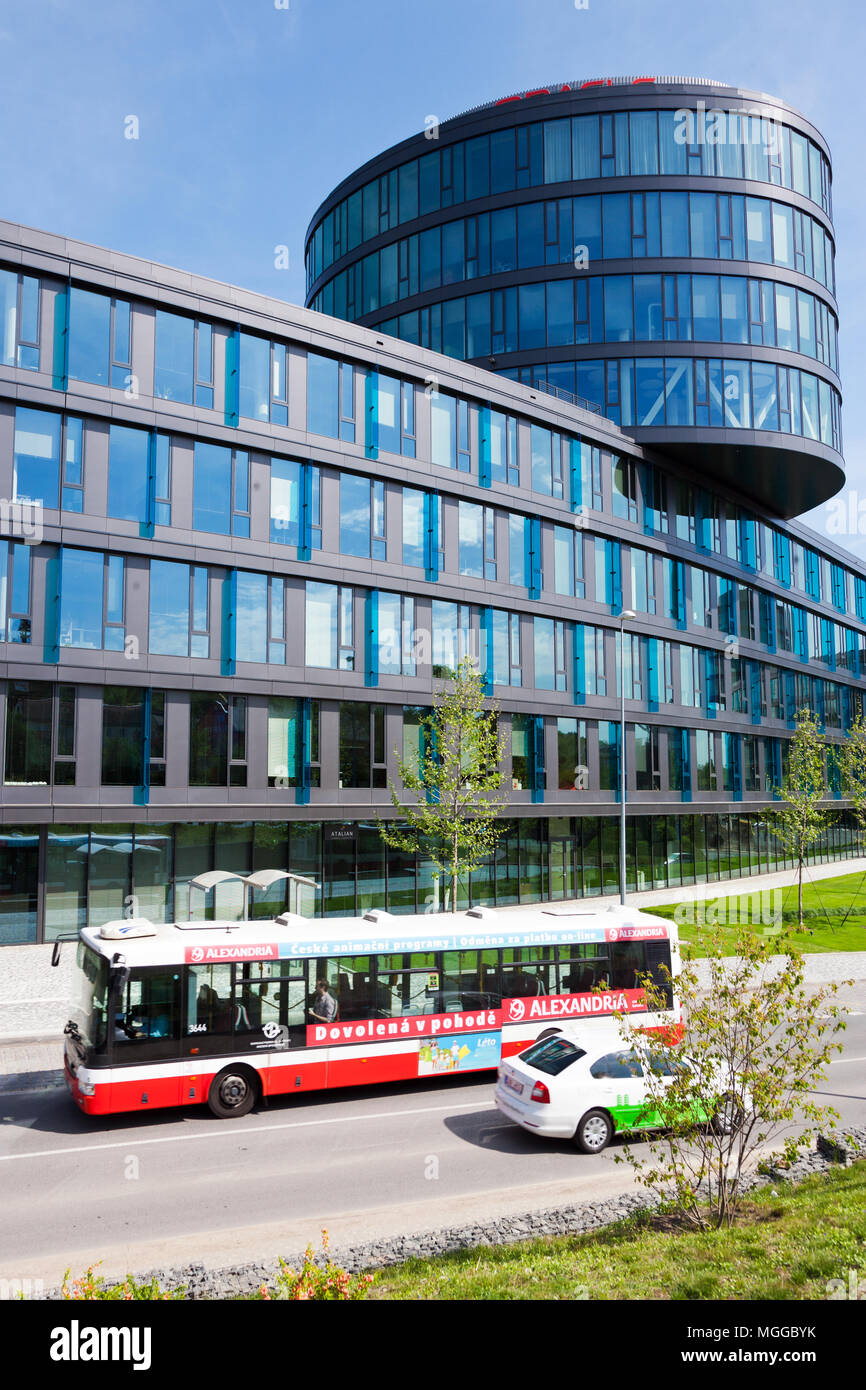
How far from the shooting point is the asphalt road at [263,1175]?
10.4 meters

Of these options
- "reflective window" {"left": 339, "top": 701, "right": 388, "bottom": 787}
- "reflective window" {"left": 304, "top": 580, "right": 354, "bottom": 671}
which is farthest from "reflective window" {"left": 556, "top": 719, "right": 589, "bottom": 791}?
"reflective window" {"left": 304, "top": 580, "right": 354, "bottom": 671}

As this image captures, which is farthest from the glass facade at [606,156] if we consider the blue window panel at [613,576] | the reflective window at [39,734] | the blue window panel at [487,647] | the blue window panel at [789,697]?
the reflective window at [39,734]

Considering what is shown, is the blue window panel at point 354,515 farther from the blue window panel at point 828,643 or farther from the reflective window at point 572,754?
the blue window panel at point 828,643

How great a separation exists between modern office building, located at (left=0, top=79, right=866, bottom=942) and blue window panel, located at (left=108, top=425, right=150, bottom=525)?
0.12 m

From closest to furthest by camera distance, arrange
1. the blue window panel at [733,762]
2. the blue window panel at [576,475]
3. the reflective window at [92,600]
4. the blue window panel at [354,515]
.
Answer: the reflective window at [92,600] < the blue window panel at [354,515] < the blue window panel at [576,475] < the blue window panel at [733,762]

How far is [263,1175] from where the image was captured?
1252cm

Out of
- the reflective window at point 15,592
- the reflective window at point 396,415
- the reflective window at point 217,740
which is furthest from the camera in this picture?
the reflective window at point 396,415

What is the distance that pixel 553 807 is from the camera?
39062 millimetres

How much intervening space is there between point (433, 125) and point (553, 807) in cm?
3345

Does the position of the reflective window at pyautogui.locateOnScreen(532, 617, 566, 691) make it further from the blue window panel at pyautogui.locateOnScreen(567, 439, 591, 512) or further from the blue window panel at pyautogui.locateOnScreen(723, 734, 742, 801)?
the blue window panel at pyautogui.locateOnScreen(723, 734, 742, 801)

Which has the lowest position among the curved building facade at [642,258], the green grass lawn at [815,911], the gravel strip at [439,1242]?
the green grass lawn at [815,911]

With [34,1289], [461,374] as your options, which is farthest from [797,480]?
[34,1289]

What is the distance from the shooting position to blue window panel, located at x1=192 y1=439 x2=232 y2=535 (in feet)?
96.8
